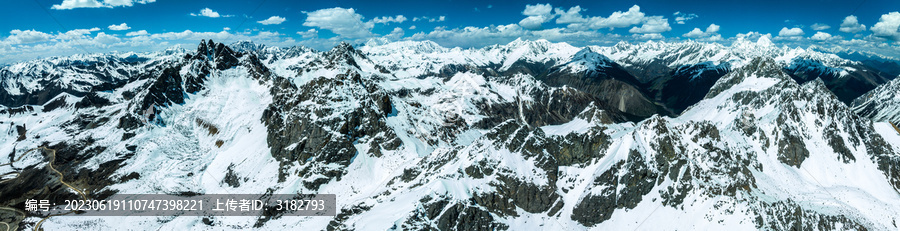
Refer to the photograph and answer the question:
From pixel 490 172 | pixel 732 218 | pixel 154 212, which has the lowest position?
pixel 154 212

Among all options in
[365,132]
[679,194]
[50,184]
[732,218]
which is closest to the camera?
[732,218]

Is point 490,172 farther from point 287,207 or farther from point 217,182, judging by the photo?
point 217,182

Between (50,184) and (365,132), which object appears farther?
(365,132)

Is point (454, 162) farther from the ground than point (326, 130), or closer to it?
closer to it

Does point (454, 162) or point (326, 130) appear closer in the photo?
point (454, 162)

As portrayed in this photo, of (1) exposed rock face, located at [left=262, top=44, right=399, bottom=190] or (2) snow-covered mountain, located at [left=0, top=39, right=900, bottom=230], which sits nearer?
(2) snow-covered mountain, located at [left=0, top=39, right=900, bottom=230]

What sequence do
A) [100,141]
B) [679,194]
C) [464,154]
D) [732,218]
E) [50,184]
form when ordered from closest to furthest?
[732,218], [679,194], [464,154], [50,184], [100,141]

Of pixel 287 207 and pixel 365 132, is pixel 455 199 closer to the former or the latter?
pixel 287 207

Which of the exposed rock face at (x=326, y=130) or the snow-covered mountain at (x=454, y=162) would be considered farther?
the exposed rock face at (x=326, y=130)

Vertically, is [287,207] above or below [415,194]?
below

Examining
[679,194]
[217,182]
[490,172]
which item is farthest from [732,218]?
[217,182]
